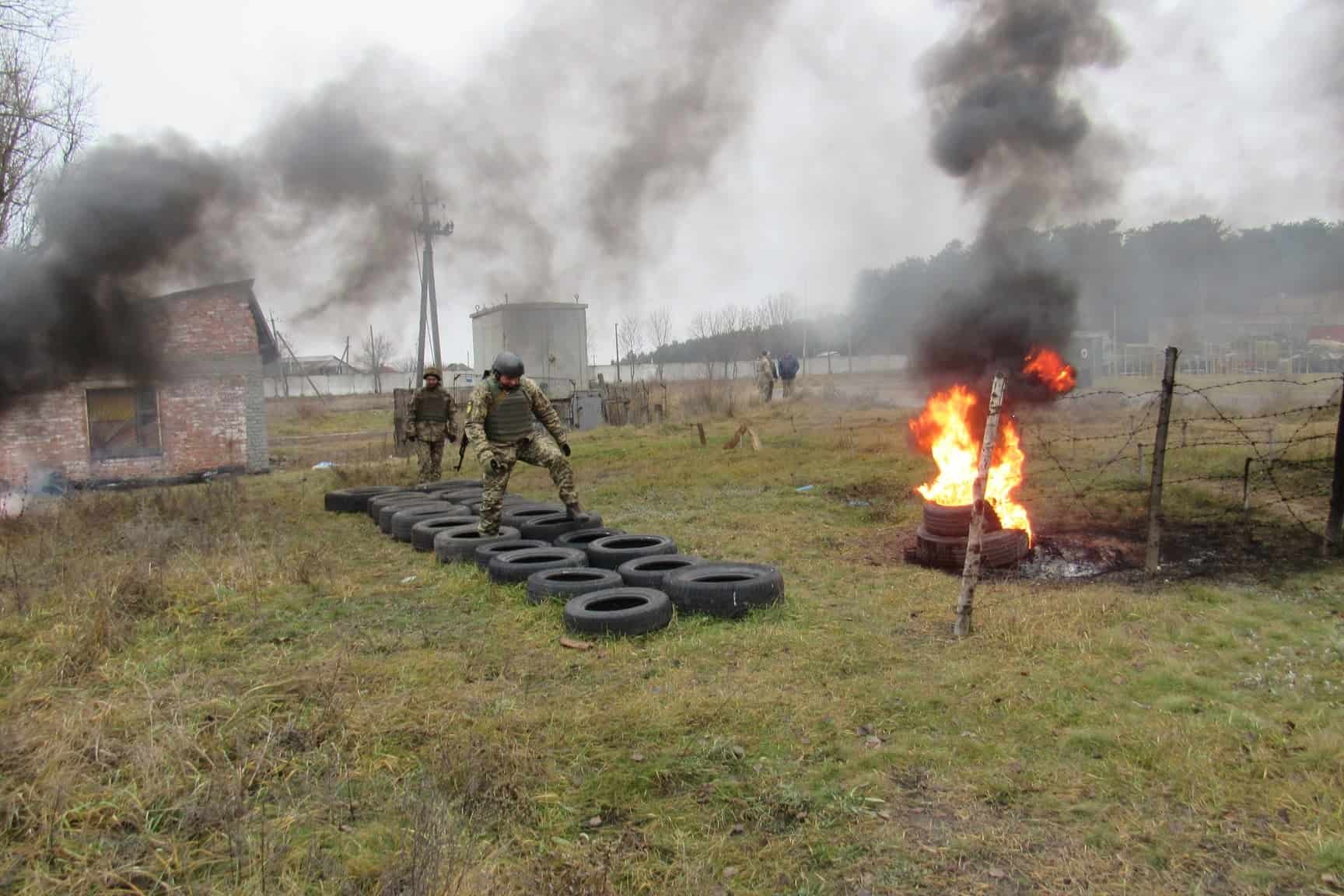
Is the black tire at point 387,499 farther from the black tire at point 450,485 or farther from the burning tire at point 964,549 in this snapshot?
the burning tire at point 964,549

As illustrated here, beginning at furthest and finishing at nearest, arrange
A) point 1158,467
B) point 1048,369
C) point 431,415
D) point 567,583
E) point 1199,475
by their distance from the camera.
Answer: point 431,415, point 1199,475, point 1048,369, point 1158,467, point 567,583

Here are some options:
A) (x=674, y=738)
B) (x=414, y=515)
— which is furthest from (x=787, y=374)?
(x=674, y=738)

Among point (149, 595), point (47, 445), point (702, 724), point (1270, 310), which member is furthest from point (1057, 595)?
point (1270, 310)

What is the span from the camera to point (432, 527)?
9422 millimetres

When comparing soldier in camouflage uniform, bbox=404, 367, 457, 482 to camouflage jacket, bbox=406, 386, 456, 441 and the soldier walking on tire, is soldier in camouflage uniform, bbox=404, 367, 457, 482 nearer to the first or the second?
camouflage jacket, bbox=406, 386, 456, 441

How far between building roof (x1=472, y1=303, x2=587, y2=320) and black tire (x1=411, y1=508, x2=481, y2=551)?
36.4 ft

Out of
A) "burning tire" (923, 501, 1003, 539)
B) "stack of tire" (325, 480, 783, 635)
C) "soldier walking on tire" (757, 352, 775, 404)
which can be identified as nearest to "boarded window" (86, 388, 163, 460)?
"stack of tire" (325, 480, 783, 635)

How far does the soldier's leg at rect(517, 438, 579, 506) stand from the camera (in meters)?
9.16

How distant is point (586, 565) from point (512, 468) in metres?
1.87

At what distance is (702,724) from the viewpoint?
14.1ft

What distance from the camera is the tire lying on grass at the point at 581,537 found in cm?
848

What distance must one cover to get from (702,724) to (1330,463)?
439 inches

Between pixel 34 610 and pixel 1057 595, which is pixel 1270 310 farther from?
pixel 34 610

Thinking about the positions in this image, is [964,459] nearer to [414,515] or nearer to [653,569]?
[653,569]
